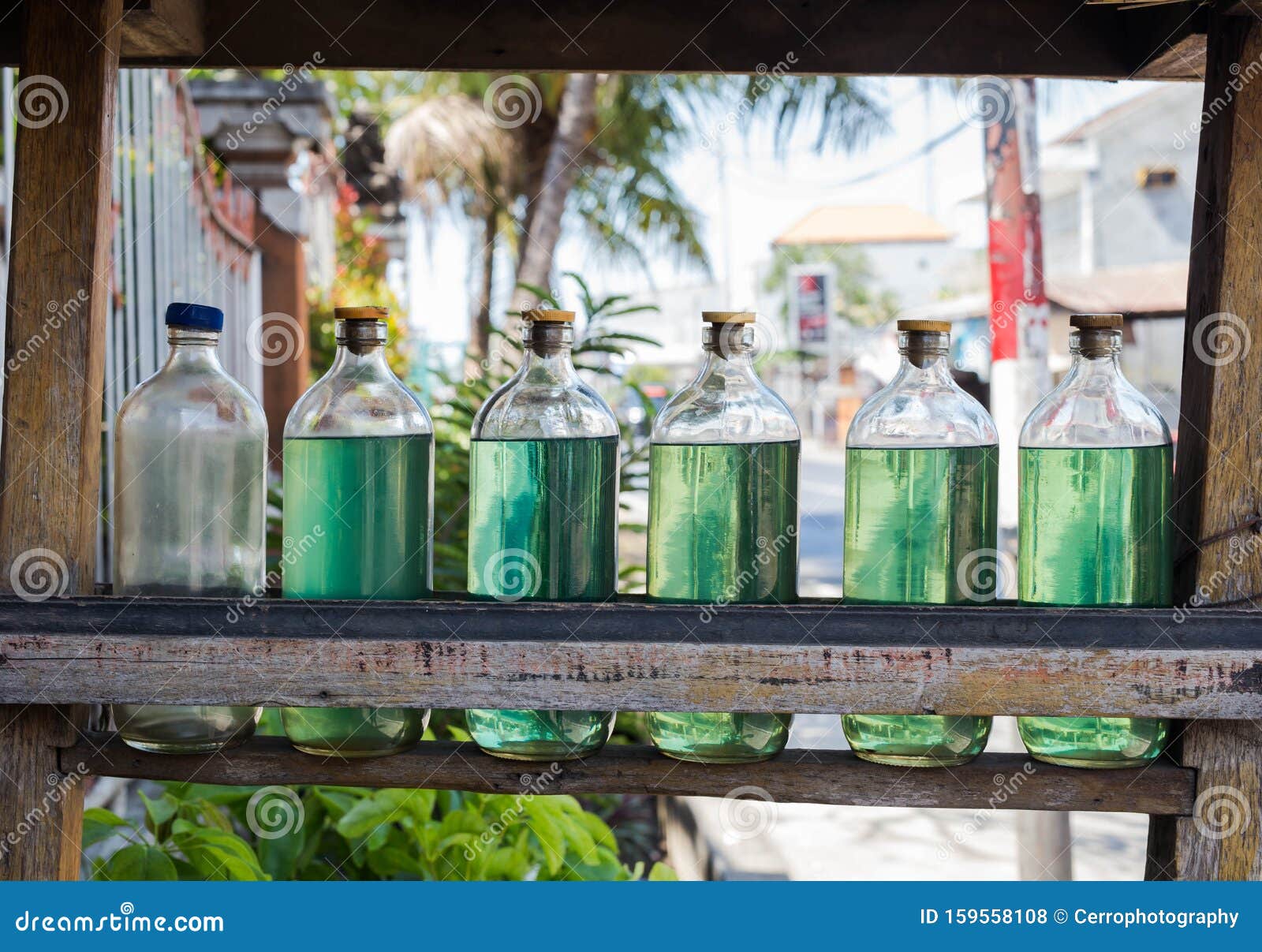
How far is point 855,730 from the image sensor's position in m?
1.16

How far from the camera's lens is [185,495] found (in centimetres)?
117

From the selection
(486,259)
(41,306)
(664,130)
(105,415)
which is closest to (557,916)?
(41,306)

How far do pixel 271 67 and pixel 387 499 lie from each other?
0.57 m

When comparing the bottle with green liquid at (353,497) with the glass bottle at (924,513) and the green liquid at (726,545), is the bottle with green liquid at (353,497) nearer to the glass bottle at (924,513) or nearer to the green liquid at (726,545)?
the green liquid at (726,545)

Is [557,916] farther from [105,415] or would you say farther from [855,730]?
[105,415]

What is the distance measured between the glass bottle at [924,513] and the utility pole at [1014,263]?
283cm

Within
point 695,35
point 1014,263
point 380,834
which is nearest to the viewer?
point 695,35

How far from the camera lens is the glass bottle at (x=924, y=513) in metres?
1.13

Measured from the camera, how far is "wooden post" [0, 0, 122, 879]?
1134 mm

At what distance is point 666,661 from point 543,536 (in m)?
0.19

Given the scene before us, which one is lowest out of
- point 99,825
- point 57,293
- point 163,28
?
point 99,825

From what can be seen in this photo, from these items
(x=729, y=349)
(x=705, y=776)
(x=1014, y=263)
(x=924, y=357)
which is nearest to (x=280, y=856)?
(x=705, y=776)

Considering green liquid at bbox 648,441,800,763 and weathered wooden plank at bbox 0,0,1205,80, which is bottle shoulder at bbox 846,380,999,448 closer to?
green liquid at bbox 648,441,800,763

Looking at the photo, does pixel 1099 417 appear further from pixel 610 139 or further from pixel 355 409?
pixel 610 139
